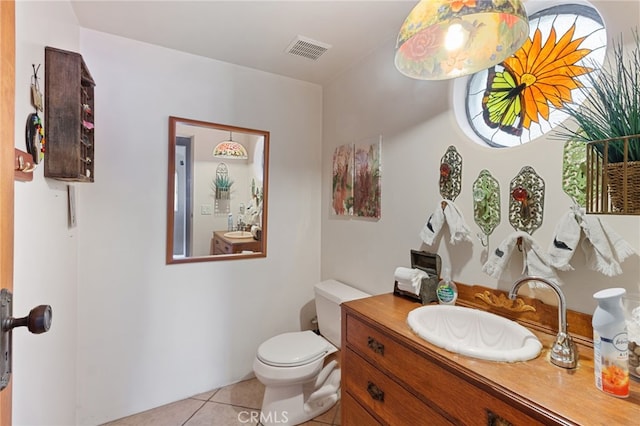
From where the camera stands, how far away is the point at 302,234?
2.55 metres

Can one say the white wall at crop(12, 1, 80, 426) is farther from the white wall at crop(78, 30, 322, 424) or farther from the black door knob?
the black door knob

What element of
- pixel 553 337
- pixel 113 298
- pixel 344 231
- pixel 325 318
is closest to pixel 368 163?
pixel 344 231

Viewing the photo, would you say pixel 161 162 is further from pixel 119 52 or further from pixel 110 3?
pixel 110 3

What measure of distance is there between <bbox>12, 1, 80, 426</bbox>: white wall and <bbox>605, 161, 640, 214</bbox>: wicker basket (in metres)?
1.75

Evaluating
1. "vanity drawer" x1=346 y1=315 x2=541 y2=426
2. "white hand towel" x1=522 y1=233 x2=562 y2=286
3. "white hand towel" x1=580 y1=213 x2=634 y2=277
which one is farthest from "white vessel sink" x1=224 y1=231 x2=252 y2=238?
"white hand towel" x1=580 y1=213 x2=634 y2=277

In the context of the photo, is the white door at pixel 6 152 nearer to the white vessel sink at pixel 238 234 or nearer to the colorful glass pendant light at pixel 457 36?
the colorful glass pendant light at pixel 457 36

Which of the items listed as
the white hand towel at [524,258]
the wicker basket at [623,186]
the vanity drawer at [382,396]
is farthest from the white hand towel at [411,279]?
the wicker basket at [623,186]

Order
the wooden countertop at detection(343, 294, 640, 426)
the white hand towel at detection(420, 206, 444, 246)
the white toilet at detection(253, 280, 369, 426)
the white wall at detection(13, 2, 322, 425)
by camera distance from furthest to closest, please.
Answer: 1. the white toilet at detection(253, 280, 369, 426)
2. the white wall at detection(13, 2, 322, 425)
3. the white hand towel at detection(420, 206, 444, 246)
4. the wooden countertop at detection(343, 294, 640, 426)

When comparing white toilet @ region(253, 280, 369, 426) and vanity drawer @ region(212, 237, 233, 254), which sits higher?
vanity drawer @ region(212, 237, 233, 254)

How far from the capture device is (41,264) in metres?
1.13

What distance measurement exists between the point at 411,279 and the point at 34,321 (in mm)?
1356

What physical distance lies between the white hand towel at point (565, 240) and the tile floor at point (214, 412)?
161cm

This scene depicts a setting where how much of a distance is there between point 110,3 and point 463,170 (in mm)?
2039

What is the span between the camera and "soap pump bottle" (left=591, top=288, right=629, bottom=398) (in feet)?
2.39
